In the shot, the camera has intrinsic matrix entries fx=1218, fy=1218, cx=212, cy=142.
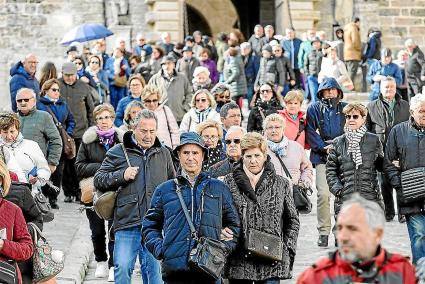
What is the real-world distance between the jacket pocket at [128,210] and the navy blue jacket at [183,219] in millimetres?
1327

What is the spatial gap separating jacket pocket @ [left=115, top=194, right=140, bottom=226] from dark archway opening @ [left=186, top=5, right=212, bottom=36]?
29.5 m

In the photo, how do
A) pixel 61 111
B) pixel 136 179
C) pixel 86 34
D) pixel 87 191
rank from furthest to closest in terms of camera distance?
pixel 86 34
pixel 61 111
pixel 87 191
pixel 136 179

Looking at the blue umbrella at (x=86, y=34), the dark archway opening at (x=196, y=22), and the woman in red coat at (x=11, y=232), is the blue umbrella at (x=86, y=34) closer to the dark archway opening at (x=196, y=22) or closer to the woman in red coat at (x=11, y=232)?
the woman in red coat at (x=11, y=232)

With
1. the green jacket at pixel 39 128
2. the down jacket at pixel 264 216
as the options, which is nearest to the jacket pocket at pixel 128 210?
the down jacket at pixel 264 216

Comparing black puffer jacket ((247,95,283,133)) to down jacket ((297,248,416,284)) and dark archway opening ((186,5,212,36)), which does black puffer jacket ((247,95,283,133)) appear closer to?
down jacket ((297,248,416,284))

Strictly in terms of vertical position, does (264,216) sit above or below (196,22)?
below

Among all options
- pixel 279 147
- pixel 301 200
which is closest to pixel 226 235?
pixel 301 200

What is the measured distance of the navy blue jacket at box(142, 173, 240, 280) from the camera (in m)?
7.81

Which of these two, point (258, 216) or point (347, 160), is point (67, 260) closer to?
point (347, 160)

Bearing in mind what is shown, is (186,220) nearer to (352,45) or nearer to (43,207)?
(43,207)

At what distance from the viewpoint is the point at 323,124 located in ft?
41.7

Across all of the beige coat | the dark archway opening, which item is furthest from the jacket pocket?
the dark archway opening

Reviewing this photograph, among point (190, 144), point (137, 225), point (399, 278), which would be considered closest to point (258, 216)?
point (190, 144)

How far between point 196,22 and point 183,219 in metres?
32.3
